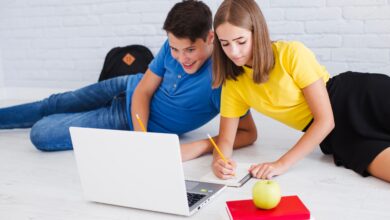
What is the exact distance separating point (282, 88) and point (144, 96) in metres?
0.66

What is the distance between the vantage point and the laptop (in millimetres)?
1149

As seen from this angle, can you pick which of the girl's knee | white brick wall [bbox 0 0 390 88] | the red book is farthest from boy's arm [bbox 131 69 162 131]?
white brick wall [bbox 0 0 390 88]

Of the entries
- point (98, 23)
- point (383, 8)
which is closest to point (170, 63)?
point (383, 8)

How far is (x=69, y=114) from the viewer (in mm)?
2191

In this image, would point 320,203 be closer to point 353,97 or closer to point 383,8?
point 353,97

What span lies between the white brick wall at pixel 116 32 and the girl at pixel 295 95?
93 centimetres

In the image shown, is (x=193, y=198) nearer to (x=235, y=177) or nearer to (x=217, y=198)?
(x=217, y=198)

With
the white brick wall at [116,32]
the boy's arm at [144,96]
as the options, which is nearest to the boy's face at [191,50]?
the boy's arm at [144,96]

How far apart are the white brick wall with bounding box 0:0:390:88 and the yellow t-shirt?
947 millimetres

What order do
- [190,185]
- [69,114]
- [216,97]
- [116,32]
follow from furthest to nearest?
1. [116,32]
2. [69,114]
3. [216,97]
4. [190,185]

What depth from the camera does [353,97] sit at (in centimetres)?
159

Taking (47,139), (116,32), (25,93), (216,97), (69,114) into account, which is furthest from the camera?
(25,93)

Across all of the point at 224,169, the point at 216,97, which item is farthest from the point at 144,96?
the point at 224,169

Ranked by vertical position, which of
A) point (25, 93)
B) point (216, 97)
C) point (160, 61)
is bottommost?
point (25, 93)
